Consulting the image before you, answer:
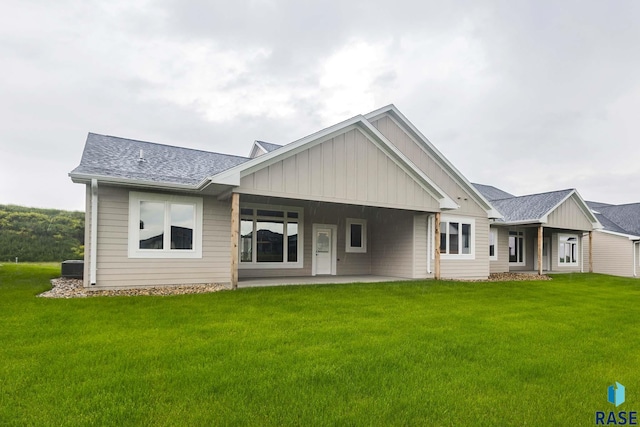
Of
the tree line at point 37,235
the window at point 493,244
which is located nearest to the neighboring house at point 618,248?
the window at point 493,244

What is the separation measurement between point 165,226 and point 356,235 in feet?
24.5

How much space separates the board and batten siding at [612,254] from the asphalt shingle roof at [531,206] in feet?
21.2

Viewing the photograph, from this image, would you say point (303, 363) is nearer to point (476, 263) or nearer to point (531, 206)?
point (476, 263)

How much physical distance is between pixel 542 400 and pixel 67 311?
24.1ft

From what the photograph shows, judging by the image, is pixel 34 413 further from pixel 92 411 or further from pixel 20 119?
pixel 20 119

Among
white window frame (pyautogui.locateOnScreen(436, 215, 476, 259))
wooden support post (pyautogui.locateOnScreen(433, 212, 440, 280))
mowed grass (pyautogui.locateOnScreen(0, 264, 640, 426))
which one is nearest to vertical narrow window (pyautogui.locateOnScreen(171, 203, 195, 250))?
mowed grass (pyautogui.locateOnScreen(0, 264, 640, 426))

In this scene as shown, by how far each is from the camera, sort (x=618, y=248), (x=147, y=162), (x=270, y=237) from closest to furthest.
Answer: (x=147, y=162) < (x=270, y=237) < (x=618, y=248)

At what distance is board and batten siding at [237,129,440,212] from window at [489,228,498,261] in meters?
7.73

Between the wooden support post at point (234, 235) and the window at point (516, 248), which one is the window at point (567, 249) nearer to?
the window at point (516, 248)

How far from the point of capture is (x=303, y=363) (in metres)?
4.33

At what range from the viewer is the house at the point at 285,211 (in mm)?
9812

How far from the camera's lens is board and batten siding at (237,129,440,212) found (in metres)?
10.2

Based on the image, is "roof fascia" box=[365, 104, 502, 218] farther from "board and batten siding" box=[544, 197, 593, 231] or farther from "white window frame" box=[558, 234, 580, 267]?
"white window frame" box=[558, 234, 580, 267]

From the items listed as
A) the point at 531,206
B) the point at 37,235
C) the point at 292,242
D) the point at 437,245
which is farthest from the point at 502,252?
the point at 37,235
